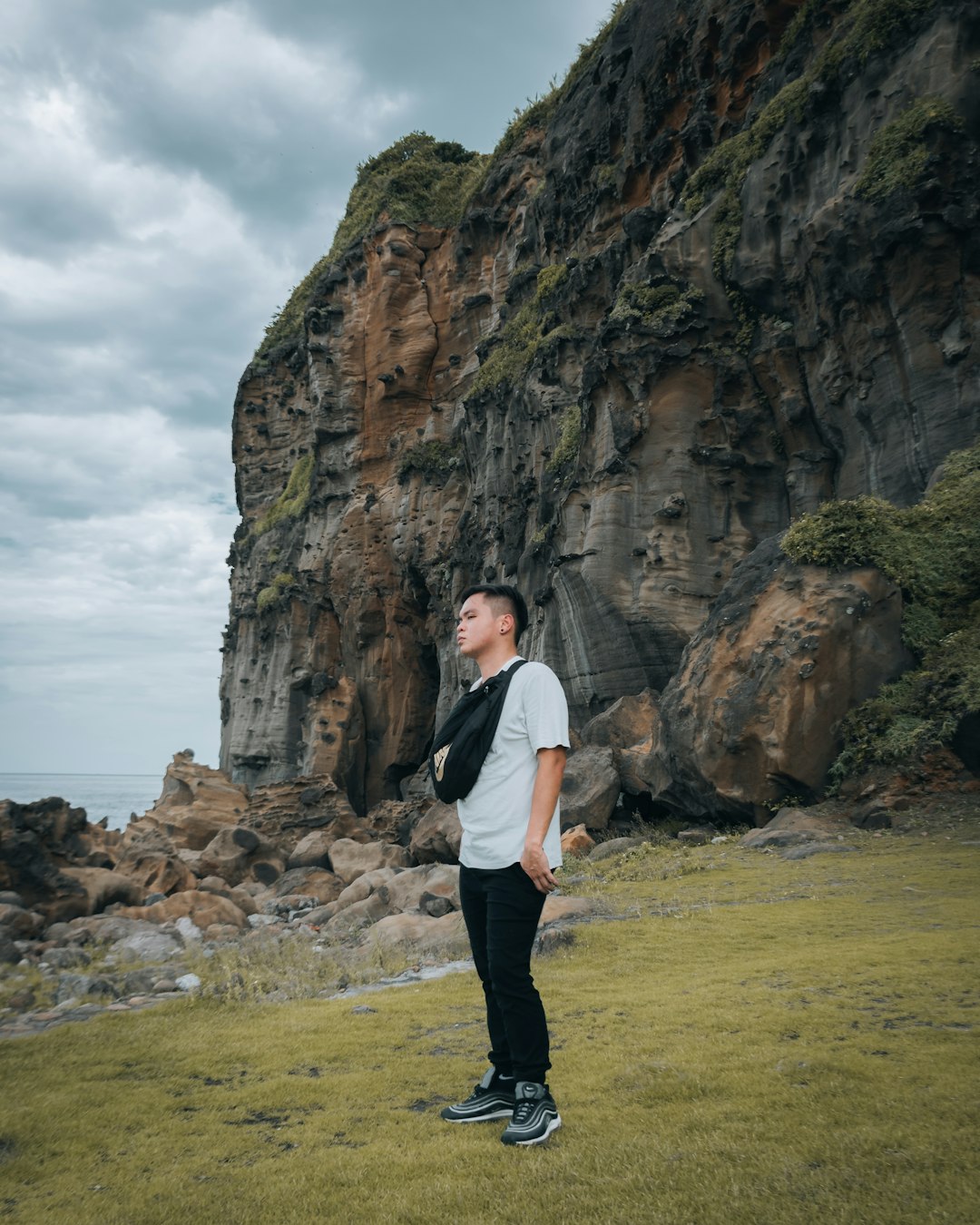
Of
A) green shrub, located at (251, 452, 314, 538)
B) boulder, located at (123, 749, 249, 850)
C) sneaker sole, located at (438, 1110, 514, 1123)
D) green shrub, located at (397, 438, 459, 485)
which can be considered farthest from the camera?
green shrub, located at (251, 452, 314, 538)

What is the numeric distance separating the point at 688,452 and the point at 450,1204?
66.6ft

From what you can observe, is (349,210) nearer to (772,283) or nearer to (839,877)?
(772,283)

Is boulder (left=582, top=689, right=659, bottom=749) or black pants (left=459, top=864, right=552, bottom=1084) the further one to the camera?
boulder (left=582, top=689, right=659, bottom=749)

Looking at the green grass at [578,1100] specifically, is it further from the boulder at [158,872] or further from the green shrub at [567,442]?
the green shrub at [567,442]

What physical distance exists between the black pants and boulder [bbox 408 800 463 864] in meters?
17.2

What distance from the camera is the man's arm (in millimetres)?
3611

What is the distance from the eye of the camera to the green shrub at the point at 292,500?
155 ft

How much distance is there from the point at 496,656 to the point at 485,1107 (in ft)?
6.72

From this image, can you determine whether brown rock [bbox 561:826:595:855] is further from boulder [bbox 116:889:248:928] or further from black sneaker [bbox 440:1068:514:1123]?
black sneaker [bbox 440:1068:514:1123]

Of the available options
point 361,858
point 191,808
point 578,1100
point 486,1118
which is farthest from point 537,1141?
point 191,808

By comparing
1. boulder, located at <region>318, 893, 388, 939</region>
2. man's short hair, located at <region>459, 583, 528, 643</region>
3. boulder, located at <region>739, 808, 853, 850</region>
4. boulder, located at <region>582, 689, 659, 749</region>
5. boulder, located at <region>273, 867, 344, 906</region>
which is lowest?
boulder, located at <region>273, 867, 344, 906</region>

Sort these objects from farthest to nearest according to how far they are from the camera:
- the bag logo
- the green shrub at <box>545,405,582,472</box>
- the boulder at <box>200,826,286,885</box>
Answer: the green shrub at <box>545,405,582,472</box>
the boulder at <box>200,826,286,885</box>
the bag logo

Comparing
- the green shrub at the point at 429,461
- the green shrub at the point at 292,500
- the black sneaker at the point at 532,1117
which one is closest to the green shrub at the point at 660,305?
the green shrub at the point at 429,461

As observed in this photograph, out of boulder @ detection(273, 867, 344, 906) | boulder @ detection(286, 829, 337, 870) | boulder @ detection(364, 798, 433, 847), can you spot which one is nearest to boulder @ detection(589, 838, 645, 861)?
boulder @ detection(273, 867, 344, 906)
